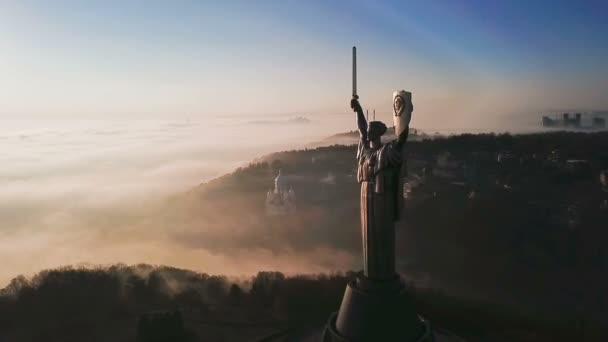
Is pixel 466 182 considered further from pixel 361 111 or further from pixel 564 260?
pixel 361 111

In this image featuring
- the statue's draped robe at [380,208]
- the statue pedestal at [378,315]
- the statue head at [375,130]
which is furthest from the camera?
the statue head at [375,130]

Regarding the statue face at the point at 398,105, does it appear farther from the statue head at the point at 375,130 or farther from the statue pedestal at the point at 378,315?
the statue pedestal at the point at 378,315

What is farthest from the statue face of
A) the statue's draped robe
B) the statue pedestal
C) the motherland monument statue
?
the statue pedestal

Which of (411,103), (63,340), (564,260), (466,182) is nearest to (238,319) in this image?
(63,340)

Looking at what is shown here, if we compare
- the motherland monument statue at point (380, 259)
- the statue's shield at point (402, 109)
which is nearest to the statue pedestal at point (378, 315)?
the motherland monument statue at point (380, 259)

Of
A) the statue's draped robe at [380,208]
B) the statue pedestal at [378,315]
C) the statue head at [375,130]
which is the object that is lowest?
the statue pedestal at [378,315]

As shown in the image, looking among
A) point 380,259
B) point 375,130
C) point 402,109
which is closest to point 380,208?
point 380,259

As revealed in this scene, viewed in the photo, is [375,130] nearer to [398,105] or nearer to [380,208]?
[398,105]

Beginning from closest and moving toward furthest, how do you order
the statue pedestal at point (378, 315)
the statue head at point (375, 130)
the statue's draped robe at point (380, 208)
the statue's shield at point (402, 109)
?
1. the statue's shield at point (402, 109)
2. the statue pedestal at point (378, 315)
3. the statue's draped robe at point (380, 208)
4. the statue head at point (375, 130)
